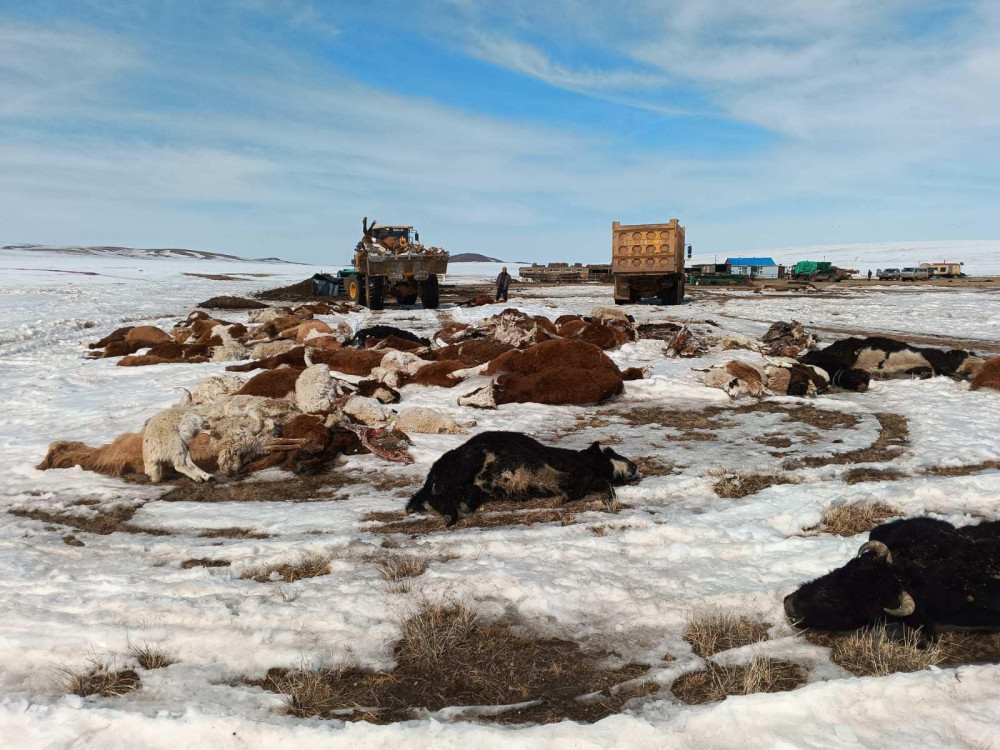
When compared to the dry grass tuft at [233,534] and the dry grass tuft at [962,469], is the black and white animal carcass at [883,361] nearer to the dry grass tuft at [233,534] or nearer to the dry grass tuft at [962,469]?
the dry grass tuft at [962,469]

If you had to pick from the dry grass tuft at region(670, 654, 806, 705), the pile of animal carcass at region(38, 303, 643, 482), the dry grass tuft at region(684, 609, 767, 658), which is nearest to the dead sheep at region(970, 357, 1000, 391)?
the pile of animal carcass at region(38, 303, 643, 482)

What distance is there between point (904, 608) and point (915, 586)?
0.15 m

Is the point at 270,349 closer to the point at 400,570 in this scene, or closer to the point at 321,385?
the point at 321,385

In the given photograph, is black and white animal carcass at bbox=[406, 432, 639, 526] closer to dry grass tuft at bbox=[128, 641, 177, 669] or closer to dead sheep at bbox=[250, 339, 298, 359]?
dry grass tuft at bbox=[128, 641, 177, 669]

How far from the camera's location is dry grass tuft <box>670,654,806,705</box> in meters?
2.52

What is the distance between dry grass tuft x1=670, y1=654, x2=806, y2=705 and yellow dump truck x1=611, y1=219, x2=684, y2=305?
65.7 feet

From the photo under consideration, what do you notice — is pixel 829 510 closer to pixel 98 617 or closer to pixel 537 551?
pixel 537 551

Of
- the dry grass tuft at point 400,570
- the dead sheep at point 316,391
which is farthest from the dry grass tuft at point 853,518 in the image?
the dead sheep at point 316,391

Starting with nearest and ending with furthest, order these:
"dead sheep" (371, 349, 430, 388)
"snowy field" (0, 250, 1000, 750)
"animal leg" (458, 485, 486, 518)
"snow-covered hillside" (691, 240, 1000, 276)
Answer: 1. "snowy field" (0, 250, 1000, 750)
2. "animal leg" (458, 485, 486, 518)
3. "dead sheep" (371, 349, 430, 388)
4. "snow-covered hillside" (691, 240, 1000, 276)

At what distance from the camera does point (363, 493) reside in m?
5.34

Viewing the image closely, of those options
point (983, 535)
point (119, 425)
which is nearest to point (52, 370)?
point (119, 425)

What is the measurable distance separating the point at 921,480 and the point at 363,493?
4.44 metres

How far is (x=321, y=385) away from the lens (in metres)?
7.66

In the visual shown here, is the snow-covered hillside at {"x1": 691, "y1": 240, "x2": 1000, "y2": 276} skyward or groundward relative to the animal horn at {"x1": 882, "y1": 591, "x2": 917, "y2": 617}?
skyward
